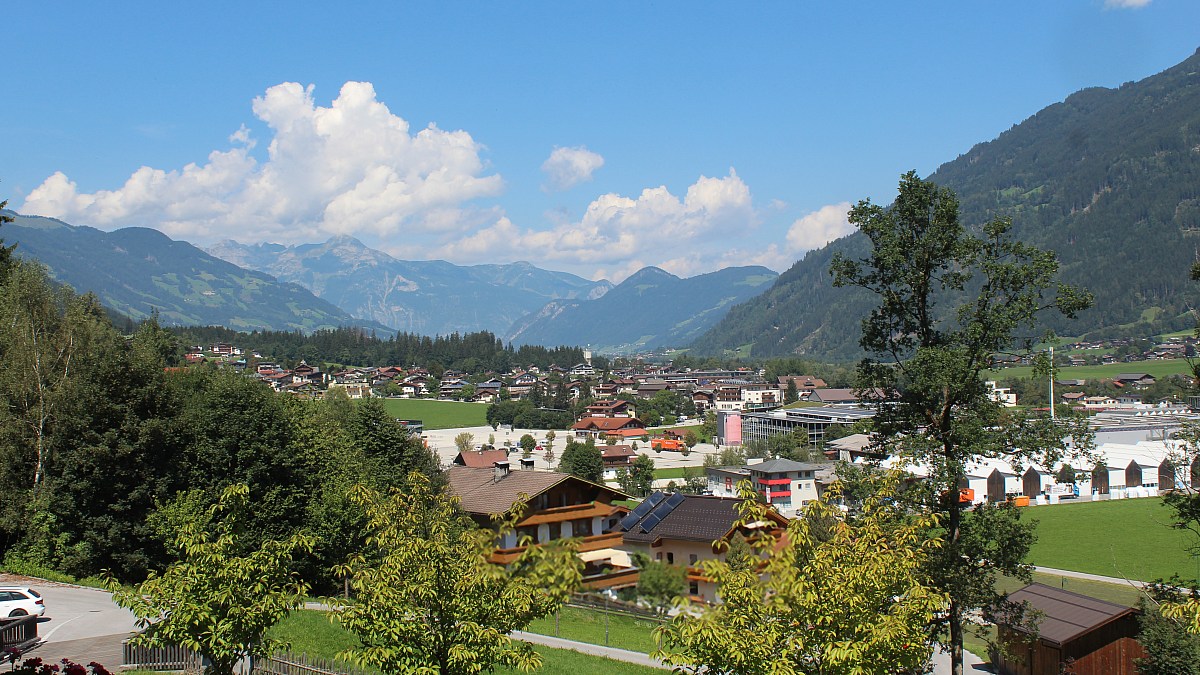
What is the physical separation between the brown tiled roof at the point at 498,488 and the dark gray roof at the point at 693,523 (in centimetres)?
337

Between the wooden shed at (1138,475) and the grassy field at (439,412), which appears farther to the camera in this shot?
the grassy field at (439,412)

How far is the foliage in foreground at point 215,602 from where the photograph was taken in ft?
30.9

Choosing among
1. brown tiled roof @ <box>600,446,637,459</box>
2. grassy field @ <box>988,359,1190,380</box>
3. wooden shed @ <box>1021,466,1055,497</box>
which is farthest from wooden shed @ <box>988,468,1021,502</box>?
grassy field @ <box>988,359,1190,380</box>

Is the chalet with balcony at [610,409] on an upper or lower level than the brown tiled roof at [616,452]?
upper

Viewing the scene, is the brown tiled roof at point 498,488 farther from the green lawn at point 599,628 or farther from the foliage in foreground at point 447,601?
the foliage in foreground at point 447,601

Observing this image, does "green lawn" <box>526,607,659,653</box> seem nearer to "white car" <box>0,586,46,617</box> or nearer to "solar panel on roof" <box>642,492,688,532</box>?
"solar panel on roof" <box>642,492,688,532</box>

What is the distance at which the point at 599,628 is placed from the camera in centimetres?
2395

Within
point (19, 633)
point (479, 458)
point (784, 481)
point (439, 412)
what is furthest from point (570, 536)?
point (439, 412)

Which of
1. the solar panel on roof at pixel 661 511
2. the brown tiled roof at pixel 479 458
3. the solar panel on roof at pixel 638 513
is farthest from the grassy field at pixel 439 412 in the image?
the solar panel on roof at pixel 661 511

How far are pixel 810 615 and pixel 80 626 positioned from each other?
1476 cm

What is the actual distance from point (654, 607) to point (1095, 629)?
11321 millimetres

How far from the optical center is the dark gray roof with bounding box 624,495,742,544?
98.0 feet

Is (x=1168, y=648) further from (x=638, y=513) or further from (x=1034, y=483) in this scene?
(x=1034, y=483)

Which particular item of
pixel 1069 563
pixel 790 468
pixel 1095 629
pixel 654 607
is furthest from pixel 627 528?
pixel 790 468
